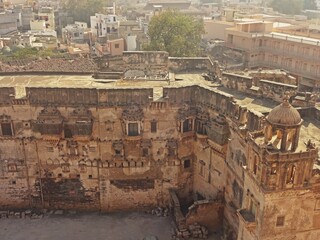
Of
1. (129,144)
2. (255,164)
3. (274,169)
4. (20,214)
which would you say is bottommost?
(20,214)

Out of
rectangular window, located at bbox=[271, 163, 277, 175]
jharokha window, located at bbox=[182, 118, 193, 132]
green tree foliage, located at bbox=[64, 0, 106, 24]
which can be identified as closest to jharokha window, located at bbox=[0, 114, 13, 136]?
jharokha window, located at bbox=[182, 118, 193, 132]

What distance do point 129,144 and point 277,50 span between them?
3261cm

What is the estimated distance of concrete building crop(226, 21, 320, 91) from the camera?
4694 centimetres

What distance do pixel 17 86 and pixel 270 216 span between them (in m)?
18.3

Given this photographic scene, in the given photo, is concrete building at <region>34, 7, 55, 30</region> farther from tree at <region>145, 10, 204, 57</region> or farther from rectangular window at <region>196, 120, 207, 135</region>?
rectangular window at <region>196, 120, 207, 135</region>

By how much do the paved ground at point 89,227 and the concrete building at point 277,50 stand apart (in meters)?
28.8

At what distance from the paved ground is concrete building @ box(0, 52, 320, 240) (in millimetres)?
964

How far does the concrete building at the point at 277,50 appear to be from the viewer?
46938mm

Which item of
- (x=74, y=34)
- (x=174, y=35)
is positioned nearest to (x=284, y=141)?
(x=174, y=35)

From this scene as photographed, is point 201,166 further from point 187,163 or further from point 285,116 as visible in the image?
point 285,116

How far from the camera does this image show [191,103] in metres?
24.3

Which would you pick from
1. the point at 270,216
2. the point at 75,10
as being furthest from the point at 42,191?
the point at 75,10

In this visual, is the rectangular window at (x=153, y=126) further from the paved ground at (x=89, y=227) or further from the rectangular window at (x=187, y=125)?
the paved ground at (x=89, y=227)

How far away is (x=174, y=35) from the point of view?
4834cm
